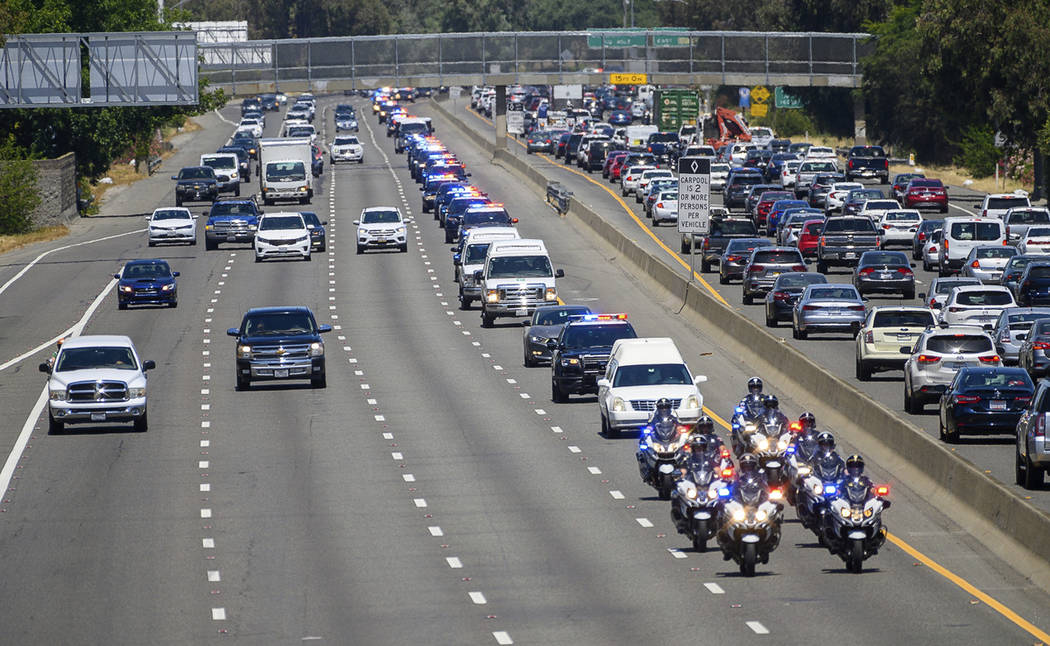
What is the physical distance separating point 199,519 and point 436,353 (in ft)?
65.1

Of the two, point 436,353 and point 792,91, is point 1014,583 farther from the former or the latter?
point 792,91

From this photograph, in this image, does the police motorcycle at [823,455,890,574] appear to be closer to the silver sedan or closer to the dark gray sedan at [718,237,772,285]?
the silver sedan

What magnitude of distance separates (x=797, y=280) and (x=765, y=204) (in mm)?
27131

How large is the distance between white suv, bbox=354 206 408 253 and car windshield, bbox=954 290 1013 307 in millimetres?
29931

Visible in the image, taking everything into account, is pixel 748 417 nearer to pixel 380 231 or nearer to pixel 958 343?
pixel 958 343

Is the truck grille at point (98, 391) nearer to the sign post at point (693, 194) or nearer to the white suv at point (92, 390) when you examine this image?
the white suv at point (92, 390)

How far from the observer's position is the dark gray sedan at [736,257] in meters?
56.6

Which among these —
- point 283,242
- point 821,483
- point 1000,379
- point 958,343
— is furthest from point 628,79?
point 821,483

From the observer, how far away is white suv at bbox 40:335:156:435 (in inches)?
1346

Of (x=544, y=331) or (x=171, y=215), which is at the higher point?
(x=171, y=215)

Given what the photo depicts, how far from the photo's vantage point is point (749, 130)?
127438 mm

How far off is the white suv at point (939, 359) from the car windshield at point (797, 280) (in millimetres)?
12552

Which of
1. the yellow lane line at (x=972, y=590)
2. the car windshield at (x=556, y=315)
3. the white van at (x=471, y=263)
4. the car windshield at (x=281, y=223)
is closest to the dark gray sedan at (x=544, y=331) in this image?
the car windshield at (x=556, y=315)

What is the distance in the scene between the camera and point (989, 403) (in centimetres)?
2997
